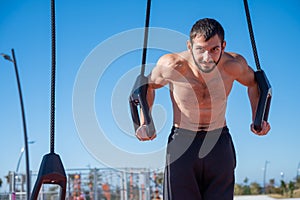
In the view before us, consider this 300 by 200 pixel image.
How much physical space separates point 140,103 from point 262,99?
52 centimetres

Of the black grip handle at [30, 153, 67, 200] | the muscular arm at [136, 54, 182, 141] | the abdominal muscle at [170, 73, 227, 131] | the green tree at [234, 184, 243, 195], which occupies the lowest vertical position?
the green tree at [234, 184, 243, 195]

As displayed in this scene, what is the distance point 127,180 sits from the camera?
1046cm

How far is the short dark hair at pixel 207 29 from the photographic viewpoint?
6.93 feet

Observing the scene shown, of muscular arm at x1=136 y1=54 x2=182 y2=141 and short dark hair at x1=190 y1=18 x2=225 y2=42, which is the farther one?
muscular arm at x1=136 y1=54 x2=182 y2=141

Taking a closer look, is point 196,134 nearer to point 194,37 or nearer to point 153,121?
point 153,121

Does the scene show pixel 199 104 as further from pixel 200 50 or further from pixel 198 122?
pixel 200 50

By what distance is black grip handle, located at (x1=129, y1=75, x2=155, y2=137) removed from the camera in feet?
7.05

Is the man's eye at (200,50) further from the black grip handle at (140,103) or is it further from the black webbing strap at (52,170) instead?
the black webbing strap at (52,170)

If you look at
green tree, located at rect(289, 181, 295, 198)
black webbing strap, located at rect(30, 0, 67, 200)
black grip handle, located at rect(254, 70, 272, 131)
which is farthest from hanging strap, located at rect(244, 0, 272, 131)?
green tree, located at rect(289, 181, 295, 198)

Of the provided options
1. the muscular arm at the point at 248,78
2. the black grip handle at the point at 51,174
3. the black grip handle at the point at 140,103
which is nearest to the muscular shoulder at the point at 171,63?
the black grip handle at the point at 140,103

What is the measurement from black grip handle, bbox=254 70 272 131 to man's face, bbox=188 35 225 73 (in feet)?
0.72

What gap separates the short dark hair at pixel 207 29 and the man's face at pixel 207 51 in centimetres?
2

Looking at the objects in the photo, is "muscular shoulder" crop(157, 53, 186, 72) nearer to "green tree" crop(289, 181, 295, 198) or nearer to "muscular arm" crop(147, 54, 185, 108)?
"muscular arm" crop(147, 54, 185, 108)

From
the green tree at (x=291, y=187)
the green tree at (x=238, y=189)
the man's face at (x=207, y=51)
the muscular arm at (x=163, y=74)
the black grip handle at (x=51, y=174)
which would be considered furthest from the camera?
the green tree at (x=238, y=189)
